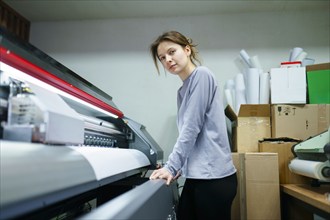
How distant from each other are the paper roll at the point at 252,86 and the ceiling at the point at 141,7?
0.79 metres

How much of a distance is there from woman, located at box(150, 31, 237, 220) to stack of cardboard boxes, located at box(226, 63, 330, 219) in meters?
0.86

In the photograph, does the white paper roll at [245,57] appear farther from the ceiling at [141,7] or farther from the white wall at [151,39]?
the ceiling at [141,7]

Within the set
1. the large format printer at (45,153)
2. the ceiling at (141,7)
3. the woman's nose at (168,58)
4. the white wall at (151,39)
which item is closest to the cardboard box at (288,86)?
the white wall at (151,39)

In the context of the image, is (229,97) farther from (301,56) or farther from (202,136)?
(202,136)

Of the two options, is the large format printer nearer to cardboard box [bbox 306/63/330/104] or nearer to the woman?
the woman

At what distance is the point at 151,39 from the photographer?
10.0 feet

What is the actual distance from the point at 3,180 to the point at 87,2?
8.80 feet

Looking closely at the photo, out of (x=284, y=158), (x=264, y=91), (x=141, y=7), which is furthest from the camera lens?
(x=141, y=7)

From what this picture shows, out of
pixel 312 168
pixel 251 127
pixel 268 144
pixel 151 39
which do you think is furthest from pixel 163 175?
pixel 151 39

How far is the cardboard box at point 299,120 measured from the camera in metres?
2.27

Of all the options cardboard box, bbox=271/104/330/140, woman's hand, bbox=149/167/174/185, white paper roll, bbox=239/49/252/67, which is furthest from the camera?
white paper roll, bbox=239/49/252/67

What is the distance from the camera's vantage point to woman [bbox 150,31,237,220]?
117 cm

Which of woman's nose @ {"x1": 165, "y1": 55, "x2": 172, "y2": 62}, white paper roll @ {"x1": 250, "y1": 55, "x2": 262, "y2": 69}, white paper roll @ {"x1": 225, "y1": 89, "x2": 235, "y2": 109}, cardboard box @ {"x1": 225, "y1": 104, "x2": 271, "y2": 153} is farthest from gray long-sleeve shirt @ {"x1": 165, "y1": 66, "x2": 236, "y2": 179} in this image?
white paper roll @ {"x1": 250, "y1": 55, "x2": 262, "y2": 69}

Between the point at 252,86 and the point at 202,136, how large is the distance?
1.44 m
